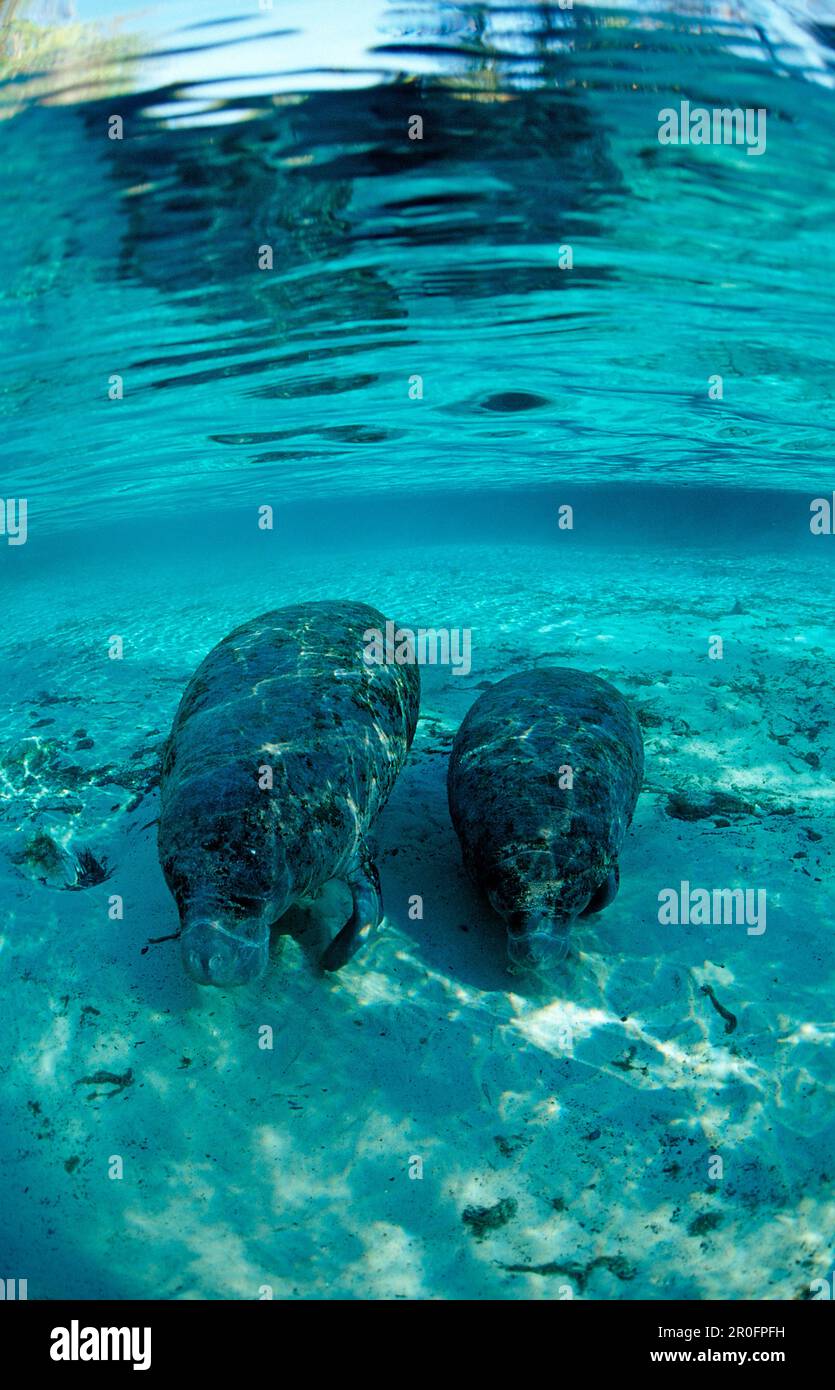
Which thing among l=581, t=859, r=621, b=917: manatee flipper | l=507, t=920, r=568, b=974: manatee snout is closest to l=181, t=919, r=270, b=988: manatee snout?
l=507, t=920, r=568, b=974: manatee snout

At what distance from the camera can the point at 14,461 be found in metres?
17.4

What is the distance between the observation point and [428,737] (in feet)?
24.0

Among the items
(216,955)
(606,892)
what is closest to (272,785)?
(216,955)

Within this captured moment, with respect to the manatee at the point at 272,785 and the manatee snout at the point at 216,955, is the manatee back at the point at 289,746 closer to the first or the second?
the manatee at the point at 272,785

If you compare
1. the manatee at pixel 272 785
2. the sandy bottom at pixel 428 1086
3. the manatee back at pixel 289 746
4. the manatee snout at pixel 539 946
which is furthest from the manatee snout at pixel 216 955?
the manatee snout at pixel 539 946

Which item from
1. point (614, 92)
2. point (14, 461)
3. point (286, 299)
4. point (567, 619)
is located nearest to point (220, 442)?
point (14, 461)

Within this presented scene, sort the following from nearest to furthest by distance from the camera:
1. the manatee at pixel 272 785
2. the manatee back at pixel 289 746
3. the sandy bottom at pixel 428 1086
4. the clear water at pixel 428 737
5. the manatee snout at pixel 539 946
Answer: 1. the sandy bottom at pixel 428 1086
2. the clear water at pixel 428 737
3. the manatee at pixel 272 785
4. the manatee back at pixel 289 746
5. the manatee snout at pixel 539 946

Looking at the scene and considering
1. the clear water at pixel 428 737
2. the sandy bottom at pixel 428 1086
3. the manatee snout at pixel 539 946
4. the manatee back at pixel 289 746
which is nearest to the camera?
the sandy bottom at pixel 428 1086

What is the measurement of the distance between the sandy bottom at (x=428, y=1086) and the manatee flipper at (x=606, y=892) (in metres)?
0.28

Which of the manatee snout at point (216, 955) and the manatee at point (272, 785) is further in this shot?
the manatee at point (272, 785)

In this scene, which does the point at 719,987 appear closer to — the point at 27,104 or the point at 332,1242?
the point at 332,1242

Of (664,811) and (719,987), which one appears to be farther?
(664,811)

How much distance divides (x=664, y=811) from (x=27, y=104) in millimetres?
7762

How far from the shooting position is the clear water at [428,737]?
3.41 meters
